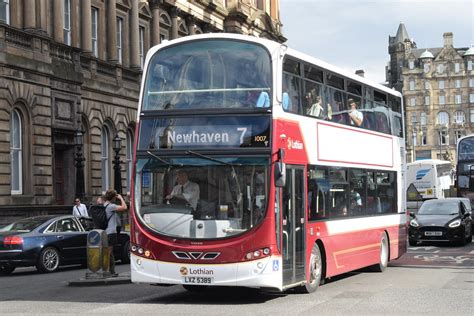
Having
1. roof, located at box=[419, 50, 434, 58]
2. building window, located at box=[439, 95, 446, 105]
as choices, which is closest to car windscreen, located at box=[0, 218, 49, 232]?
roof, located at box=[419, 50, 434, 58]

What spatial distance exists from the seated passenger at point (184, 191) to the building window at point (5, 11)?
1999 cm

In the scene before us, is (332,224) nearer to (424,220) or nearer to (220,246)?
(220,246)

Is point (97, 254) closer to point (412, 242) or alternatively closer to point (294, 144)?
point (294, 144)

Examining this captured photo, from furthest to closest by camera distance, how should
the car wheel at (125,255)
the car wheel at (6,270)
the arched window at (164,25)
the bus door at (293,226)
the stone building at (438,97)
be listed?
the stone building at (438,97), the arched window at (164,25), the car wheel at (125,255), the car wheel at (6,270), the bus door at (293,226)

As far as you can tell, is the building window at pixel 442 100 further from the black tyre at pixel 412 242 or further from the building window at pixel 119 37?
the black tyre at pixel 412 242

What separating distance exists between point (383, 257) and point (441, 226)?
32.2 feet

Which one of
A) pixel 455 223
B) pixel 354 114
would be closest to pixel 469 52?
pixel 455 223

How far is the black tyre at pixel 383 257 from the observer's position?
18.1 meters

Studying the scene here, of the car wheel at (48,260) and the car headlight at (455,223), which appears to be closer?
the car wheel at (48,260)

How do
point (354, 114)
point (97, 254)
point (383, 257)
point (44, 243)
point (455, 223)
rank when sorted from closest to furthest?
point (97, 254) < point (354, 114) < point (383, 257) < point (44, 243) < point (455, 223)

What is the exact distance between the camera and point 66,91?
33.5 meters

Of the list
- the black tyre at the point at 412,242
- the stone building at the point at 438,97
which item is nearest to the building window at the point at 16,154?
the black tyre at the point at 412,242

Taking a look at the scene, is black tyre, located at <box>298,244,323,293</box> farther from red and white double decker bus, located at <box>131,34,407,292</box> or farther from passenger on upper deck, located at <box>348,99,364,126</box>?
passenger on upper deck, located at <box>348,99,364,126</box>

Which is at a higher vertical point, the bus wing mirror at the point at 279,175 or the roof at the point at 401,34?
the roof at the point at 401,34
